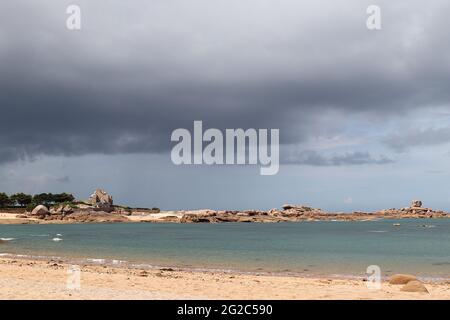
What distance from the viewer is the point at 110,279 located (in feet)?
91.9

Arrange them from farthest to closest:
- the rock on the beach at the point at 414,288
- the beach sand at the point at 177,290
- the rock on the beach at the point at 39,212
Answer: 1. the rock on the beach at the point at 39,212
2. the rock on the beach at the point at 414,288
3. the beach sand at the point at 177,290

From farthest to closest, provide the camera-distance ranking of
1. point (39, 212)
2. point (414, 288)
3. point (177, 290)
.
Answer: point (39, 212)
point (414, 288)
point (177, 290)

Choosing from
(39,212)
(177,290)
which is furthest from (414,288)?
(39,212)

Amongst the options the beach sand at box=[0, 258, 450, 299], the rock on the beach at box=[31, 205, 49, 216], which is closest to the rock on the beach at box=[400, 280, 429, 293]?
the beach sand at box=[0, 258, 450, 299]

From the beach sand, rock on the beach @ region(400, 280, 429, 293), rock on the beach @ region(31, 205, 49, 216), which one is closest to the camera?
the beach sand

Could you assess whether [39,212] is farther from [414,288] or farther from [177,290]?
[414,288]

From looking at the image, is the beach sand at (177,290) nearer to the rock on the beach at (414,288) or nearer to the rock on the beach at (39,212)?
the rock on the beach at (414,288)

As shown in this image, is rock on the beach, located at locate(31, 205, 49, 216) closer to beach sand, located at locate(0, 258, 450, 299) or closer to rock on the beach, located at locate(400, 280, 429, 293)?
beach sand, located at locate(0, 258, 450, 299)

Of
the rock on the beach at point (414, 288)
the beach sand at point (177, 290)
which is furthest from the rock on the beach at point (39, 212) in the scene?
the rock on the beach at point (414, 288)
